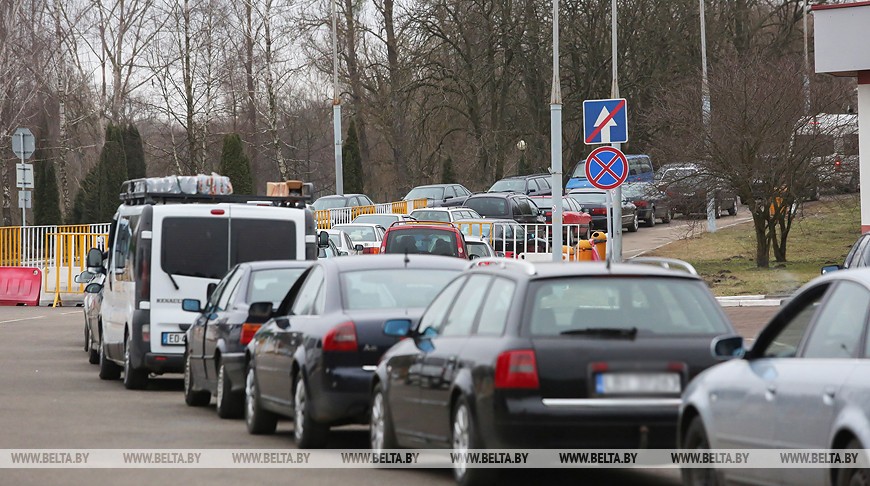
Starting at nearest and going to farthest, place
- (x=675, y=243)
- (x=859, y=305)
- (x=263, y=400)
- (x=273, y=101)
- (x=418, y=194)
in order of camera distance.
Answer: (x=859, y=305) → (x=263, y=400) → (x=675, y=243) → (x=418, y=194) → (x=273, y=101)

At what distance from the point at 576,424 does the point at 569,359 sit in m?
0.36

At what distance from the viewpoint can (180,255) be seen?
16.8 metres

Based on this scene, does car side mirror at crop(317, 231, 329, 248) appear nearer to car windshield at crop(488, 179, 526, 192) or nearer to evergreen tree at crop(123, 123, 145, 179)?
car windshield at crop(488, 179, 526, 192)

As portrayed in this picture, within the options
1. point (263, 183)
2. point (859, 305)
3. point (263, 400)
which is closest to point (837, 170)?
point (263, 400)

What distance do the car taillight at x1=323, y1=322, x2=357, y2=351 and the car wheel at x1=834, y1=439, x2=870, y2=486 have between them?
16.3ft

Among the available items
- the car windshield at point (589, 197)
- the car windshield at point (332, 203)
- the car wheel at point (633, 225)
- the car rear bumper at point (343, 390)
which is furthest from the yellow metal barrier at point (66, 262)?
the car rear bumper at point (343, 390)

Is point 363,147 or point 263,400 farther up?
point 363,147

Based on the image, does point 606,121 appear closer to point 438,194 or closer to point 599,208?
point 599,208

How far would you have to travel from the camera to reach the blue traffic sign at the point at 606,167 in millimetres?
21984

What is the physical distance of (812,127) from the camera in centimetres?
3253

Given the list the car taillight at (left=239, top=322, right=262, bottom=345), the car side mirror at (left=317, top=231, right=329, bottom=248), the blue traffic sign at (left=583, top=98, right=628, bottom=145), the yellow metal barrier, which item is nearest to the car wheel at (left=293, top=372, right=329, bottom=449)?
the car taillight at (left=239, top=322, right=262, bottom=345)

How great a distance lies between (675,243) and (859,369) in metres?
37.6

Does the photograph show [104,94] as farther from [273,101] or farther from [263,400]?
[263,400]

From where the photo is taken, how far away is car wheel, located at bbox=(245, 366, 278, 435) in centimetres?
1253
